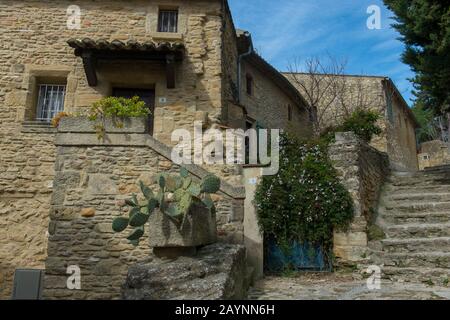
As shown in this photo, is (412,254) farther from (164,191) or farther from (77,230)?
(77,230)

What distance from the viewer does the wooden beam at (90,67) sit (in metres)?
7.60

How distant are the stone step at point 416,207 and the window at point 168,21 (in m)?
6.29

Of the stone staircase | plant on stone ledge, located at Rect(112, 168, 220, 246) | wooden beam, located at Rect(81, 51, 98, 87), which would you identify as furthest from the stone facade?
plant on stone ledge, located at Rect(112, 168, 220, 246)

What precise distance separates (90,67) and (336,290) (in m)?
6.50

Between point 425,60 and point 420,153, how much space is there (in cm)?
1685

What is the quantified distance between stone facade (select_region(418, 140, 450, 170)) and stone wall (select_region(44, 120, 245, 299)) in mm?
18792

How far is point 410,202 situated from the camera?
23.5 feet

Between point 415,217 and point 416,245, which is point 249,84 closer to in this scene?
point 415,217

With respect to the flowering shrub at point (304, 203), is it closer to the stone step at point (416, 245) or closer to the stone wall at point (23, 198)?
the stone step at point (416, 245)

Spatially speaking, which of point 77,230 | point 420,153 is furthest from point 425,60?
point 420,153

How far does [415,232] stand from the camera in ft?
19.8

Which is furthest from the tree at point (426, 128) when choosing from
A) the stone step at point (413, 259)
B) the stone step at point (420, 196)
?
the stone step at point (413, 259)

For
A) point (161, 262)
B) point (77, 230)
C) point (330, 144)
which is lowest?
point (161, 262)

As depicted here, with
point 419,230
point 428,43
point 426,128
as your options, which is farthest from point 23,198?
point 426,128
